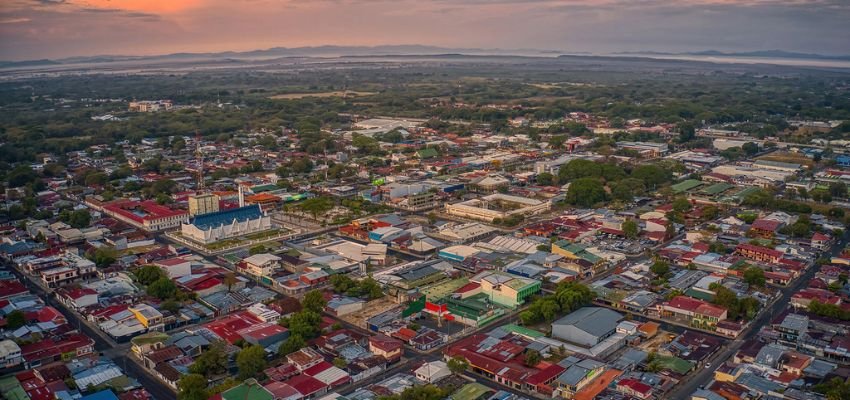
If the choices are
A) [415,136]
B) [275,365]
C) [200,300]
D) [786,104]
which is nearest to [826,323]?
[275,365]

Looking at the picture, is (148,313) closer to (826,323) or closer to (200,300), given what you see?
(200,300)

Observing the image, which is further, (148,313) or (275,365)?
(148,313)

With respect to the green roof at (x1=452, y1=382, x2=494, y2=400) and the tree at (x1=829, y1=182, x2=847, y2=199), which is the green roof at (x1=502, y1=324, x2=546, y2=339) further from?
the tree at (x1=829, y1=182, x2=847, y2=199)

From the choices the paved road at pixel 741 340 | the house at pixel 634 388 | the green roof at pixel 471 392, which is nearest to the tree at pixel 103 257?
the green roof at pixel 471 392

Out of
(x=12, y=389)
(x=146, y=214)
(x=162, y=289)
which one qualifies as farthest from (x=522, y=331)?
(x=146, y=214)

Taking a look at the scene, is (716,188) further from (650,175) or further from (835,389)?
(835,389)

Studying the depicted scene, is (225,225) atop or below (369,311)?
atop

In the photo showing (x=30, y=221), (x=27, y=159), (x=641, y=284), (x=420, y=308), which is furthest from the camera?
(x=27, y=159)
